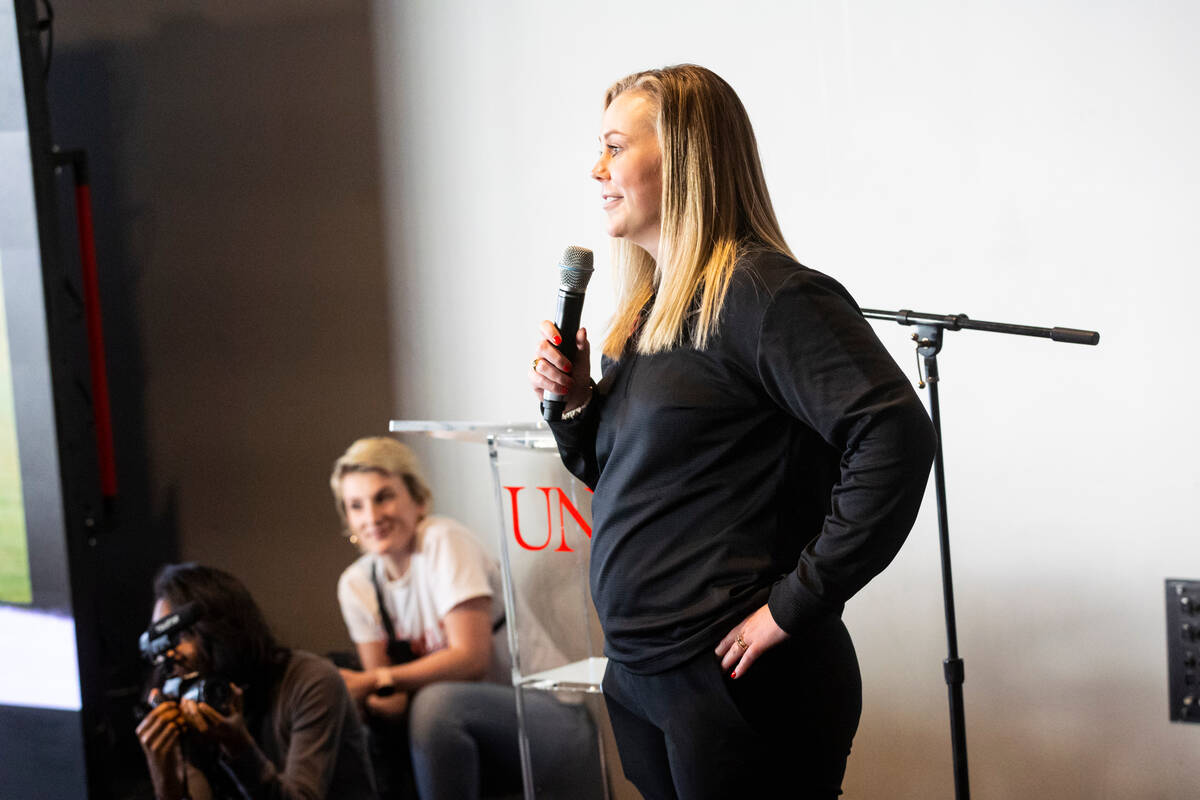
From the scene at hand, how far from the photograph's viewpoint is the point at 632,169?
1367mm

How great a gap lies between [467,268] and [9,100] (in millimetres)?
1267

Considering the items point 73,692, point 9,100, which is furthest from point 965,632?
point 9,100

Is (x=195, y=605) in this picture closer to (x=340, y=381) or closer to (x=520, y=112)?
(x=340, y=381)

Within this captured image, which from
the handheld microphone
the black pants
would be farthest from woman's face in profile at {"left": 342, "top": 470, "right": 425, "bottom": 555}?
the black pants

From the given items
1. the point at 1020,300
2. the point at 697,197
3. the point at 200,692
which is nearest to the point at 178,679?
the point at 200,692

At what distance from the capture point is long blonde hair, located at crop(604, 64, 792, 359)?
Result: 1.29 meters

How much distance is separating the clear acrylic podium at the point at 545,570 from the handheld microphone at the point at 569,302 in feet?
1.69

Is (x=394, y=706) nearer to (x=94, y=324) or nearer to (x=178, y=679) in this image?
(x=178, y=679)

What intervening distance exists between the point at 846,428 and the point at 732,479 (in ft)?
0.49

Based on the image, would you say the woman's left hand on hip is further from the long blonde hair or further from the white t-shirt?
the white t-shirt

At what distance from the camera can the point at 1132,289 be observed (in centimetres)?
219

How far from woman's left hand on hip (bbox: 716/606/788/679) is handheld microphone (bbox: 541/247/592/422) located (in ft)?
1.28

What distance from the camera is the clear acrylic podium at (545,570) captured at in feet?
6.30

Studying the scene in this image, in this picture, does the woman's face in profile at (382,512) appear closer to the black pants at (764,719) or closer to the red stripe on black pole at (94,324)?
the red stripe on black pole at (94,324)
